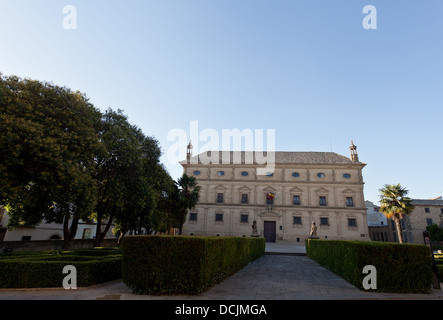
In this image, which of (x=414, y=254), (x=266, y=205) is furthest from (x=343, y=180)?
(x=414, y=254)

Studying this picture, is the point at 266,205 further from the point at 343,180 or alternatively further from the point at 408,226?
the point at 408,226

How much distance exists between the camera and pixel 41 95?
12.9 meters

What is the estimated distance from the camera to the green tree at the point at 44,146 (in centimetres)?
1080

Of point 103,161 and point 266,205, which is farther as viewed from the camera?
point 266,205

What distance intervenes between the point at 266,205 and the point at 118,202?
1078 inches

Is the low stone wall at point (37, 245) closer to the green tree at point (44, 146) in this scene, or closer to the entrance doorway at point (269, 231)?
the green tree at point (44, 146)

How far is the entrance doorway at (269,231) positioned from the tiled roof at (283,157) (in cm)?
1037

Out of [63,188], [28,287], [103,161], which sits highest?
[103,161]

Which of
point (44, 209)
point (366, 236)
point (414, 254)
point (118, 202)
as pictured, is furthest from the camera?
point (366, 236)

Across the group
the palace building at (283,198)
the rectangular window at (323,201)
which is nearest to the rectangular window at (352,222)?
the palace building at (283,198)

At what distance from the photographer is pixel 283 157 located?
4241 cm

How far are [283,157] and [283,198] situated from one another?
792cm

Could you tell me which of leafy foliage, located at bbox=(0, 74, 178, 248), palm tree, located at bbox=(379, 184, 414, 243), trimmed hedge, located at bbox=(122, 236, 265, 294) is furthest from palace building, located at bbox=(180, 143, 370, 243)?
trimmed hedge, located at bbox=(122, 236, 265, 294)

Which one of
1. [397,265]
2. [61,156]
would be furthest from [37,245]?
[397,265]
